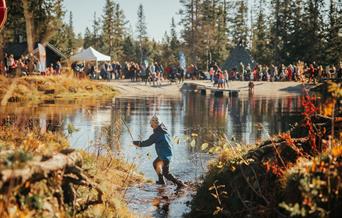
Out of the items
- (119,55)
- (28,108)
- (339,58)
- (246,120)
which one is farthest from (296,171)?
(119,55)

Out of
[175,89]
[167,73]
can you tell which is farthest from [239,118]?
[167,73]

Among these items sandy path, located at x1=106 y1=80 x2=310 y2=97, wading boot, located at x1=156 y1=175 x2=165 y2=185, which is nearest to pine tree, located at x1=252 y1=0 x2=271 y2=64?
sandy path, located at x1=106 y1=80 x2=310 y2=97

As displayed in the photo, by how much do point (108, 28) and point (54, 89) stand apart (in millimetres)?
67097

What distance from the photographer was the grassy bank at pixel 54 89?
33.3 metres

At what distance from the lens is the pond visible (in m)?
11.3

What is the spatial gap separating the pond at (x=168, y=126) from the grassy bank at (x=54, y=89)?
3.54 metres

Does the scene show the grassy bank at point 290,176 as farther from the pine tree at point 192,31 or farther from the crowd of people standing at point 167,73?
the pine tree at point 192,31

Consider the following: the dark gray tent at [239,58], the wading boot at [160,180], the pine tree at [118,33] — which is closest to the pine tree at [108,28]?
the pine tree at [118,33]

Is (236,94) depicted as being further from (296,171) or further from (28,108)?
(296,171)

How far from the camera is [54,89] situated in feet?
119

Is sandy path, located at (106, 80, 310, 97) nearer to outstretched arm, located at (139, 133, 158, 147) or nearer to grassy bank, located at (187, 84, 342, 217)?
outstretched arm, located at (139, 133, 158, 147)

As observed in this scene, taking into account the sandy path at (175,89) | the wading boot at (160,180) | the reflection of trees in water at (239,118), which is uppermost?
the sandy path at (175,89)

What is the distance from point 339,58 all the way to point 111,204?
58.1m

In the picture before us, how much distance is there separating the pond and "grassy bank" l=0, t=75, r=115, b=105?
11.6 ft
